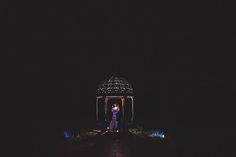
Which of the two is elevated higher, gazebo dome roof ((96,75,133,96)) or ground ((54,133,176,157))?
gazebo dome roof ((96,75,133,96))

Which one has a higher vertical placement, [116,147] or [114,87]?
[114,87]

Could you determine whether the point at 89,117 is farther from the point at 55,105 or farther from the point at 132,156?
the point at 132,156

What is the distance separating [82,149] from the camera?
11.2 m

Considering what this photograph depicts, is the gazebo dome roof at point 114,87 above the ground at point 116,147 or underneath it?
above

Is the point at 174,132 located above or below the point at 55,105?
below

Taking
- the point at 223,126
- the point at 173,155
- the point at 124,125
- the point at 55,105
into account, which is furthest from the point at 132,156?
the point at 55,105

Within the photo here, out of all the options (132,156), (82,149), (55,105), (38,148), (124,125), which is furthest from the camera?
(55,105)

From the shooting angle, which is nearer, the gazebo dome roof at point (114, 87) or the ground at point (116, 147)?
the ground at point (116, 147)

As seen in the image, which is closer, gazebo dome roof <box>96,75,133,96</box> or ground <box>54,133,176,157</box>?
ground <box>54,133,176,157</box>

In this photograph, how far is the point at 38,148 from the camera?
40.8ft

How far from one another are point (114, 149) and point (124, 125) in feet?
14.2

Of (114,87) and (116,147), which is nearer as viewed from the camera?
(116,147)

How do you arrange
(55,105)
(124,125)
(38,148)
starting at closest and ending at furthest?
(38,148), (124,125), (55,105)

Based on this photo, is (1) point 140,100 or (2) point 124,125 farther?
(1) point 140,100
